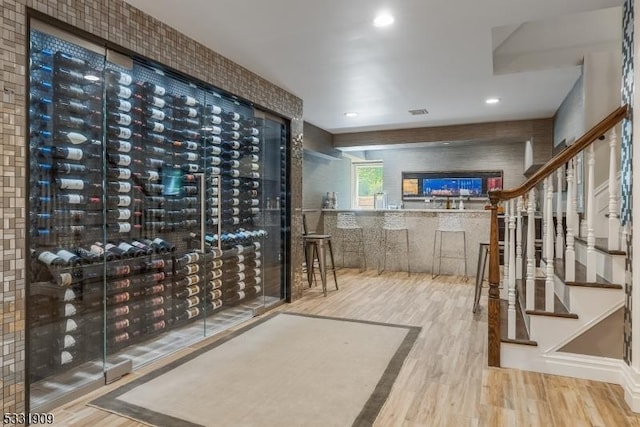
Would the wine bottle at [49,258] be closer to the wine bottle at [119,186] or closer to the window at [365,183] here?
the wine bottle at [119,186]

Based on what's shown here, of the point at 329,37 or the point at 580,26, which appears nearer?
the point at 329,37

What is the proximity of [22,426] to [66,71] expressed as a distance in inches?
78.4

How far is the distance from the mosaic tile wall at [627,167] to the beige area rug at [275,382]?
1.42 meters

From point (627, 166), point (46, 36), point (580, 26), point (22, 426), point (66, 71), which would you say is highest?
point (580, 26)

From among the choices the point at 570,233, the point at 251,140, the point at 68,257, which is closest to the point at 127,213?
the point at 68,257

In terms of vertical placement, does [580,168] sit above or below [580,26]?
below

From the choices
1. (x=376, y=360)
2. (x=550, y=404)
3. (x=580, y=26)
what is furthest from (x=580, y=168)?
(x=376, y=360)

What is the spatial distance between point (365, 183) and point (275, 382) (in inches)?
290

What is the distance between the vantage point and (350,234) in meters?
7.11

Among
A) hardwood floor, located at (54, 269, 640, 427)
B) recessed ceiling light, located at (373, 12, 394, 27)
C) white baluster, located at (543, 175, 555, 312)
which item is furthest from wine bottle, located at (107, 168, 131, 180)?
white baluster, located at (543, 175, 555, 312)

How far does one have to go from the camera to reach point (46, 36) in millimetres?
2178

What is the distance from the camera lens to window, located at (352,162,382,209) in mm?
9278

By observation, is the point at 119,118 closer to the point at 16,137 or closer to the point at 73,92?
the point at 73,92

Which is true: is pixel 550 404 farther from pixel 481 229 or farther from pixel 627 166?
pixel 481 229
